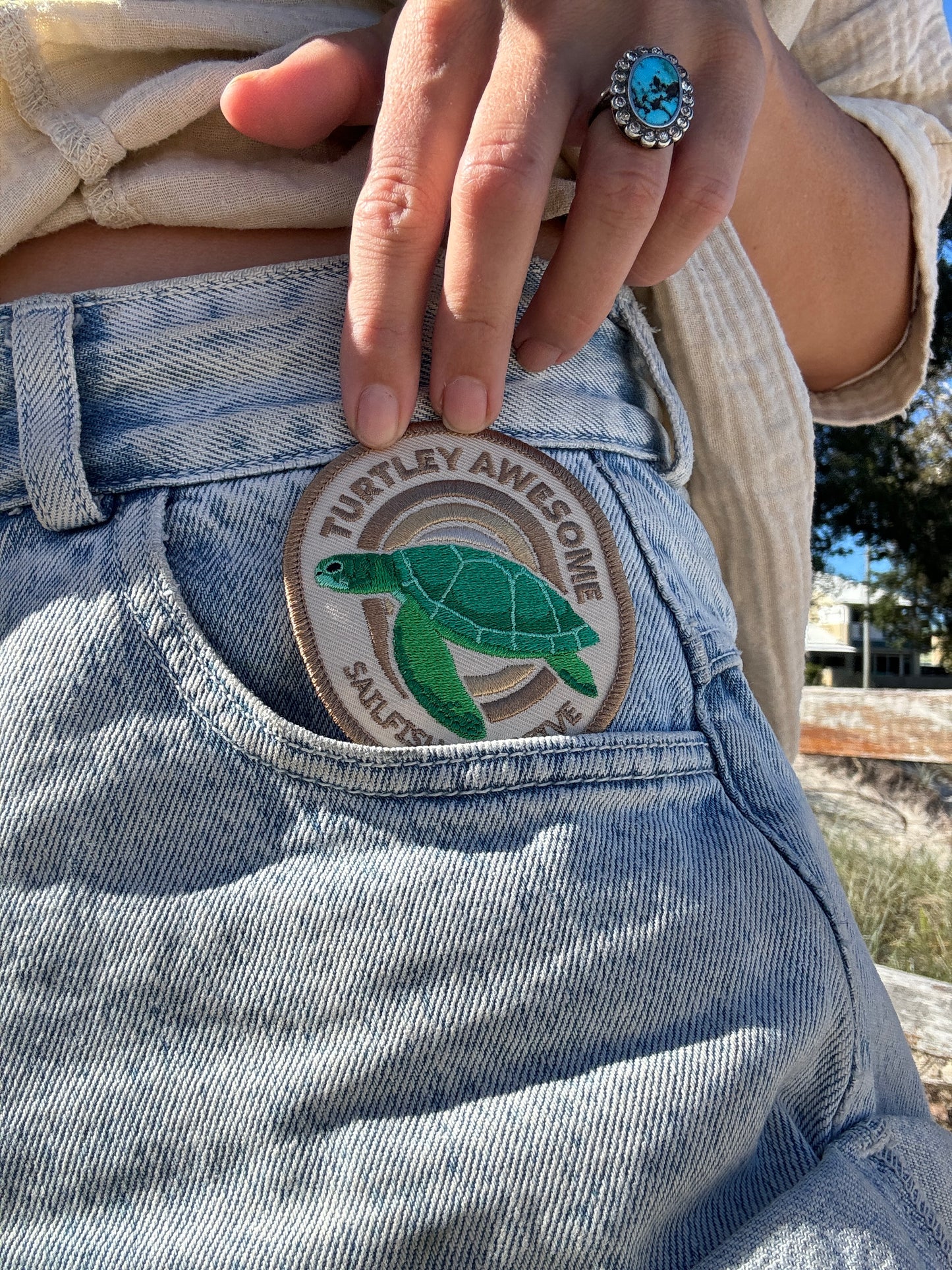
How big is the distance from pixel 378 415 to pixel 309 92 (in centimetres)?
34

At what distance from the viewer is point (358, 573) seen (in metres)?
0.77

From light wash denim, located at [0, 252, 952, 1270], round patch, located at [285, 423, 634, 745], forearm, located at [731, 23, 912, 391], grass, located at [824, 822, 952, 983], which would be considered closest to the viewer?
light wash denim, located at [0, 252, 952, 1270]

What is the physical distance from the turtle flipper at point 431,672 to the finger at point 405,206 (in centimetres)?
17

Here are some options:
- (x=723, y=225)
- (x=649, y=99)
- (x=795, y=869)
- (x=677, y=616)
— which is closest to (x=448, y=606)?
(x=677, y=616)

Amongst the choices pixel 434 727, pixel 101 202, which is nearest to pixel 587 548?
pixel 434 727

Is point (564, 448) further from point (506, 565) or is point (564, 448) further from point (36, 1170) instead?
point (36, 1170)

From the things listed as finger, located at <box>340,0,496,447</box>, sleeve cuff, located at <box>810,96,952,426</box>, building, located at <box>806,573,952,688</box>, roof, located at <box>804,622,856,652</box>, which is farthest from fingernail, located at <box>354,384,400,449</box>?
roof, located at <box>804,622,856,652</box>

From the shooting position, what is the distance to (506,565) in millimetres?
786

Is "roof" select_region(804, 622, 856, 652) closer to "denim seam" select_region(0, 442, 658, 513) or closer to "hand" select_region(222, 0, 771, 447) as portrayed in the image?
"hand" select_region(222, 0, 771, 447)

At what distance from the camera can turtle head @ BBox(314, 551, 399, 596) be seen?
2.52 feet

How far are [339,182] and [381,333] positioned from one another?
0.22m

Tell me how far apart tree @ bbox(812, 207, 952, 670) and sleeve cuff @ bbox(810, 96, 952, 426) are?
11.2m

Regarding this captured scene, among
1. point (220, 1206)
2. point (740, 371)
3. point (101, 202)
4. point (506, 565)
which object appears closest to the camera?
point (220, 1206)

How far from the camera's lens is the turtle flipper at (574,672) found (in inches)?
30.3
